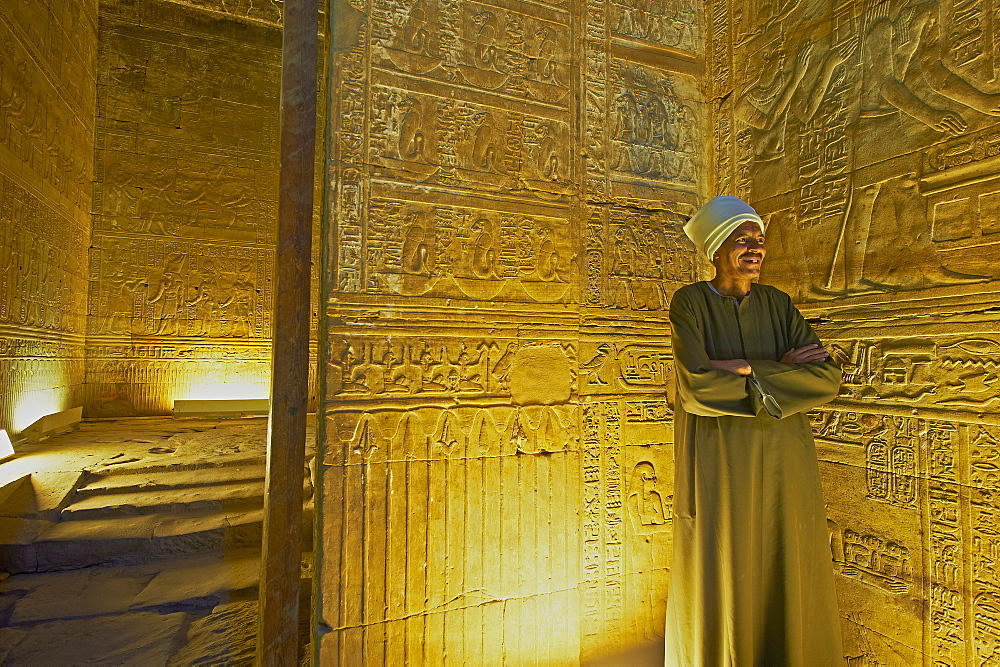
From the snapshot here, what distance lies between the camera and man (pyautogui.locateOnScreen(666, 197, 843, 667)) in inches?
73.8

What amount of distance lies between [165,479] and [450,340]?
3500 millimetres

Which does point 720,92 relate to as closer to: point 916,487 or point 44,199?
point 916,487

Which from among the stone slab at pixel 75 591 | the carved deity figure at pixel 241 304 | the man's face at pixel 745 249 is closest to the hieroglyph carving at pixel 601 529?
the man's face at pixel 745 249

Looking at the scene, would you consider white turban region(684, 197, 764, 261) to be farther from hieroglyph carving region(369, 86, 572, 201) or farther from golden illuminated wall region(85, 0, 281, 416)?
golden illuminated wall region(85, 0, 281, 416)

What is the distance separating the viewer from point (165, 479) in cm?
434

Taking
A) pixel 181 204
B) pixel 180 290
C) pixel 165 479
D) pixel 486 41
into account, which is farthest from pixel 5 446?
pixel 486 41

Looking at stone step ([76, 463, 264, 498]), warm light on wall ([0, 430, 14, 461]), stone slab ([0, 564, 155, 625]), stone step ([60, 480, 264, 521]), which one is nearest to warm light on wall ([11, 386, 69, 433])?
warm light on wall ([0, 430, 14, 461])

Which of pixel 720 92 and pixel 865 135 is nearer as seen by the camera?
pixel 865 135

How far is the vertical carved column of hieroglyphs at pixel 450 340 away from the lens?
7.97 feet

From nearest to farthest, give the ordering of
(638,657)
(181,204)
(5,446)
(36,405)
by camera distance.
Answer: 1. (638,657)
2. (5,446)
3. (36,405)
4. (181,204)

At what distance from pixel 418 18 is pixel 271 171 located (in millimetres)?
7422

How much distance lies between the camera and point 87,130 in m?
7.45

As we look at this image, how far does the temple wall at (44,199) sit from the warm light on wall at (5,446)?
0.34 metres

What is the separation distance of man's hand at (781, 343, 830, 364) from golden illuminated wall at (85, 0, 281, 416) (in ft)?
28.4
